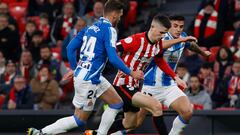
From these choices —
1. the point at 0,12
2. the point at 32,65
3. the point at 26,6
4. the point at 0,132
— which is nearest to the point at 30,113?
the point at 0,132

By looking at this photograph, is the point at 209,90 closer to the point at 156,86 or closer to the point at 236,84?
the point at 236,84

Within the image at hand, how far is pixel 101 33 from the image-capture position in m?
12.1

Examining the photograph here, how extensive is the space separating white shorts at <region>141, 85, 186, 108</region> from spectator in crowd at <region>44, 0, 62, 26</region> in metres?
6.93

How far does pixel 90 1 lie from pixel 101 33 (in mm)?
7619

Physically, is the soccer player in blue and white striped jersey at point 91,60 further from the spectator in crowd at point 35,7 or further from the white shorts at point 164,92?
the spectator in crowd at point 35,7

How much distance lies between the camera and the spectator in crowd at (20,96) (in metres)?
16.8

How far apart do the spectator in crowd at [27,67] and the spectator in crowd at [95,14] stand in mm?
1314

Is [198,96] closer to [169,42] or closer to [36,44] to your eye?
[169,42]

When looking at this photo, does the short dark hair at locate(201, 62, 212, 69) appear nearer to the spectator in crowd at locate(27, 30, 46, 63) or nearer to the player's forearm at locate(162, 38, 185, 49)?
the spectator in crowd at locate(27, 30, 46, 63)

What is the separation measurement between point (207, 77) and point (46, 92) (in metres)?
2.85

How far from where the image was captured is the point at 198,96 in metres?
15.9

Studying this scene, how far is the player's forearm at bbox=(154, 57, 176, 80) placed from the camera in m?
12.8

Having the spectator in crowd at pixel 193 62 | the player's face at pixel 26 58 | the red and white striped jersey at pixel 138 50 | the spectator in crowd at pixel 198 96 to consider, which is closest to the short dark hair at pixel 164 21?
the red and white striped jersey at pixel 138 50

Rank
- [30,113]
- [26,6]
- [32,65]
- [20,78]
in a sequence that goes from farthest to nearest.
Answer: [26,6], [32,65], [20,78], [30,113]
